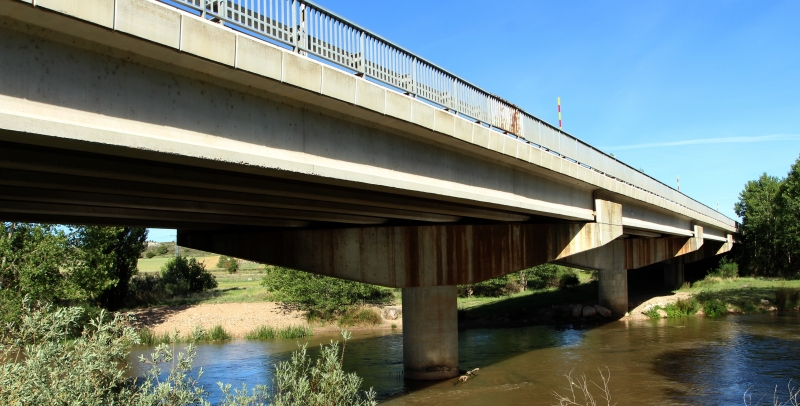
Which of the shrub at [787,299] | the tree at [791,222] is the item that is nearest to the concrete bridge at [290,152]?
the shrub at [787,299]

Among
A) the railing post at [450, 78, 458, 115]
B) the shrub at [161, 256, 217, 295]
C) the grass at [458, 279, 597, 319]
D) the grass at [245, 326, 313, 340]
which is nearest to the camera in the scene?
the railing post at [450, 78, 458, 115]

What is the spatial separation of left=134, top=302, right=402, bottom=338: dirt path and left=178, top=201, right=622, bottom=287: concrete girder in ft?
45.5

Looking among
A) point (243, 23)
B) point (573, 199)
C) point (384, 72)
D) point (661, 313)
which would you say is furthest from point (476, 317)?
point (243, 23)

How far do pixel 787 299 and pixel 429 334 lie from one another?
92.7ft

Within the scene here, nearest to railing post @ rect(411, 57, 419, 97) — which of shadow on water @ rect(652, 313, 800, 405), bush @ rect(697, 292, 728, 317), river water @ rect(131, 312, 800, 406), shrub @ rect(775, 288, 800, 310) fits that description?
river water @ rect(131, 312, 800, 406)

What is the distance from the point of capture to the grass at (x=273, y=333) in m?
30.2

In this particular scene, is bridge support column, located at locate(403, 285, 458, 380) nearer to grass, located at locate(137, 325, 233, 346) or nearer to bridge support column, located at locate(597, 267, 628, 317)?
grass, located at locate(137, 325, 233, 346)

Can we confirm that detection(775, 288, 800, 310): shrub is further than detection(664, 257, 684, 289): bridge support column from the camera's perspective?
No

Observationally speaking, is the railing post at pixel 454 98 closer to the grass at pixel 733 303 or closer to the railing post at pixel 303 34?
the railing post at pixel 303 34

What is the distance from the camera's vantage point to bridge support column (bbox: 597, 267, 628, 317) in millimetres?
36156

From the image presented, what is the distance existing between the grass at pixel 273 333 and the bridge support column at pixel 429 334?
13.7 m

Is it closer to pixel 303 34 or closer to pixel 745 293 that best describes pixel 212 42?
pixel 303 34

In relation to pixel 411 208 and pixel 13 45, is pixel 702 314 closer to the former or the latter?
pixel 411 208

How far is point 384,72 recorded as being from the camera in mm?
10180
